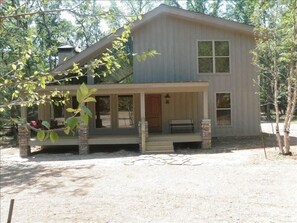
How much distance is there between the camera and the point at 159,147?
14.9 metres

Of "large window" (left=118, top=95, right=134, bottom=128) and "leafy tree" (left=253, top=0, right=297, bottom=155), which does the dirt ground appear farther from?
"large window" (left=118, top=95, right=134, bottom=128)

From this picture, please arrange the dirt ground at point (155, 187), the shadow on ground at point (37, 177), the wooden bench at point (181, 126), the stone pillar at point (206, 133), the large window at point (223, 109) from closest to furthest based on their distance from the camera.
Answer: the dirt ground at point (155, 187), the shadow on ground at point (37, 177), the stone pillar at point (206, 133), the wooden bench at point (181, 126), the large window at point (223, 109)

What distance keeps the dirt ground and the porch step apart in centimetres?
62

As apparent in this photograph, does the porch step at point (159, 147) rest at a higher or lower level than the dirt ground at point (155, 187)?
higher

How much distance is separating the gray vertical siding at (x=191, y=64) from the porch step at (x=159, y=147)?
268 centimetres

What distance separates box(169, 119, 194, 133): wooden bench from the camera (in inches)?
669

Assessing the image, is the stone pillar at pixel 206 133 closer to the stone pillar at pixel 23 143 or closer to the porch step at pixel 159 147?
the porch step at pixel 159 147

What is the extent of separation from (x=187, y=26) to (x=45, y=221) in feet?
42.7

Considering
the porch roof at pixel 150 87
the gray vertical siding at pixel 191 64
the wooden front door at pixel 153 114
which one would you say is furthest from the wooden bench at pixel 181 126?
the porch roof at pixel 150 87

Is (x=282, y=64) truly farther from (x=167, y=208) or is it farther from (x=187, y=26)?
(x=167, y=208)

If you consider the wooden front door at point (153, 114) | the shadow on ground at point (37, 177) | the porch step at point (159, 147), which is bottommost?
the shadow on ground at point (37, 177)

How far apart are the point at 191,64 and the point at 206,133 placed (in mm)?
3892

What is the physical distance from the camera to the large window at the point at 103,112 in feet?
57.0

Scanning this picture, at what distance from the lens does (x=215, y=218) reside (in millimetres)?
6273
